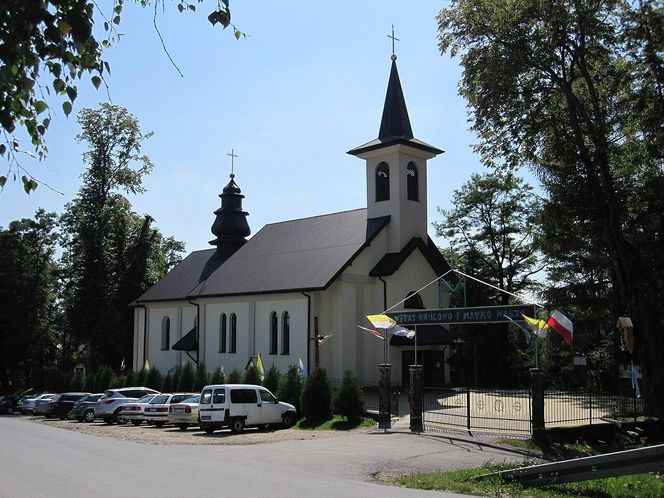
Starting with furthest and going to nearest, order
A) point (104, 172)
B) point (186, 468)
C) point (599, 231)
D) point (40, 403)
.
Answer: point (104, 172) → point (40, 403) → point (599, 231) → point (186, 468)

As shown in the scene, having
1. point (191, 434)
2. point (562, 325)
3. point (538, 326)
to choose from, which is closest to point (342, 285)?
point (191, 434)

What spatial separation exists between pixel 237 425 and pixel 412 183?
1714 cm

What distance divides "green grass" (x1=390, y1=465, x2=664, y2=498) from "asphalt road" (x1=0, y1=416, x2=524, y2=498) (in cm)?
81

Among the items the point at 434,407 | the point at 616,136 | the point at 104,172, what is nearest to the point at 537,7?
the point at 616,136

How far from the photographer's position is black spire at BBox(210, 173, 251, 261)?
47.3 m

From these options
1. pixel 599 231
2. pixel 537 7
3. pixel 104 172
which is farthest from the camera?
pixel 104 172

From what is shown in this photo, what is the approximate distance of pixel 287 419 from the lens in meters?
26.1

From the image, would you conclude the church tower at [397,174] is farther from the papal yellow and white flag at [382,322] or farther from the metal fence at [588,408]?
the metal fence at [588,408]

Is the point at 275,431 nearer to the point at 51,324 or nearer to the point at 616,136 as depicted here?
the point at 616,136

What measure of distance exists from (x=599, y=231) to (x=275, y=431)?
46.6 feet

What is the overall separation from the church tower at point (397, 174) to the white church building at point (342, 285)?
53mm

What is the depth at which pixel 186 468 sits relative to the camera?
1448 cm

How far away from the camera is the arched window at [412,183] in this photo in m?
36.2

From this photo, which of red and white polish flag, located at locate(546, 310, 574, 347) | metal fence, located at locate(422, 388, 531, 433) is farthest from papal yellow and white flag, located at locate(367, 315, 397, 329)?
red and white polish flag, located at locate(546, 310, 574, 347)
